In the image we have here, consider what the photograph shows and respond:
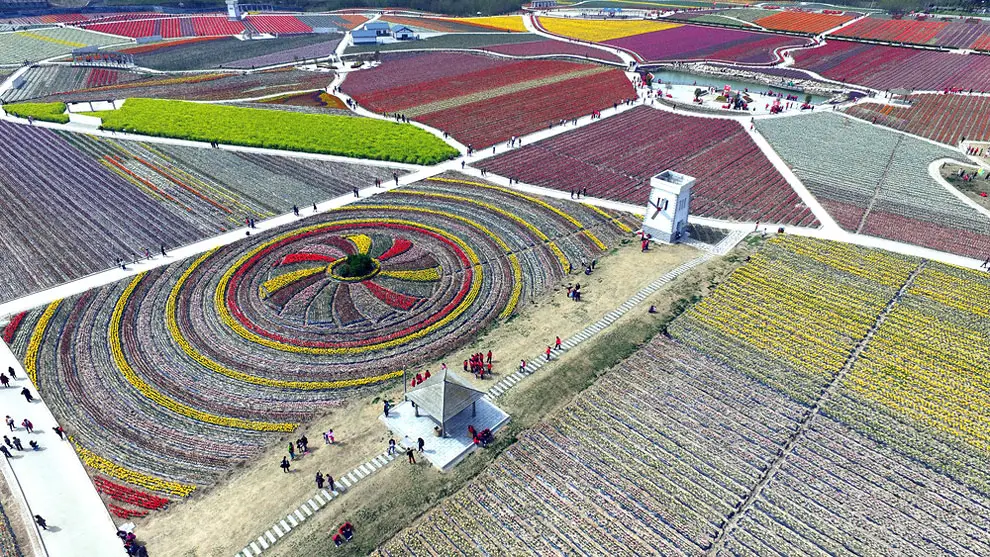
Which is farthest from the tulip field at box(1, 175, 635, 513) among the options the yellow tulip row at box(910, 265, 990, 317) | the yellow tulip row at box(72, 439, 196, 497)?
the yellow tulip row at box(910, 265, 990, 317)

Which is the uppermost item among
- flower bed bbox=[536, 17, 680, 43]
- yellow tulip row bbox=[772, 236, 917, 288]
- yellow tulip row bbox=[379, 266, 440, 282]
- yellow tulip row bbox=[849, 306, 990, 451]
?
flower bed bbox=[536, 17, 680, 43]

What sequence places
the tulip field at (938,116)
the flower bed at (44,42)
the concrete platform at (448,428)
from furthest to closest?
the flower bed at (44,42), the tulip field at (938,116), the concrete platform at (448,428)

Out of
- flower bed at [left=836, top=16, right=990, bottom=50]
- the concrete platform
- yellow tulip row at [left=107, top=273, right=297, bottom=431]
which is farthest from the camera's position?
flower bed at [left=836, top=16, right=990, bottom=50]

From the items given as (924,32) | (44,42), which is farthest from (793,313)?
(44,42)

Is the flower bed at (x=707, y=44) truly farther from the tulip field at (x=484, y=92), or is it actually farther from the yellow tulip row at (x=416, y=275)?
the yellow tulip row at (x=416, y=275)

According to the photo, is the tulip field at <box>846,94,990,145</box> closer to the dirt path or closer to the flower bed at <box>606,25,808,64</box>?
the flower bed at <box>606,25,808,64</box>

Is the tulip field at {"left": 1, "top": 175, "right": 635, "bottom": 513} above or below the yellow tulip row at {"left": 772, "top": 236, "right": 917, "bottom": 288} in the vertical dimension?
above

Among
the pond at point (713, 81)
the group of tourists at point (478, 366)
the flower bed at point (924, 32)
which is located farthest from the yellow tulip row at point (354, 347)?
the flower bed at point (924, 32)

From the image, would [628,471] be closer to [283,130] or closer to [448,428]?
[448,428]

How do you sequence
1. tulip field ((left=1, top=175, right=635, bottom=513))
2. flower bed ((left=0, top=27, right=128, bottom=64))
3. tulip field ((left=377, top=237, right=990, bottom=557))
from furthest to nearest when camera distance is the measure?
flower bed ((left=0, top=27, right=128, bottom=64)) → tulip field ((left=1, top=175, right=635, bottom=513)) → tulip field ((left=377, top=237, right=990, bottom=557))
